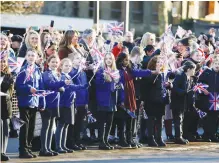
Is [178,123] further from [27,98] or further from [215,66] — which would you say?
[27,98]

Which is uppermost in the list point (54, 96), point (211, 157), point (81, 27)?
point (81, 27)

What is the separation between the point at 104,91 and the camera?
11.3 meters

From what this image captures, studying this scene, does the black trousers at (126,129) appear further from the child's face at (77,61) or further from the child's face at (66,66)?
the child's face at (66,66)

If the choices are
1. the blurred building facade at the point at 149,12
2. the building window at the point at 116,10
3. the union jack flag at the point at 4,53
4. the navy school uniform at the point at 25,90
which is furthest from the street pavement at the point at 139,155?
the building window at the point at 116,10

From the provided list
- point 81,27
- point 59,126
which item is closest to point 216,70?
point 59,126

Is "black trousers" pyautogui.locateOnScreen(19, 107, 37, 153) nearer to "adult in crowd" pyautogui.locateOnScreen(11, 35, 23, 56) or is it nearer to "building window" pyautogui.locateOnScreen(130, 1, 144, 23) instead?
"adult in crowd" pyautogui.locateOnScreen(11, 35, 23, 56)

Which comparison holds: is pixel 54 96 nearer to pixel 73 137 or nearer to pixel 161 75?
pixel 73 137

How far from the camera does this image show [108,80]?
36.9 feet

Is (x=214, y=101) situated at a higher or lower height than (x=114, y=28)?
lower

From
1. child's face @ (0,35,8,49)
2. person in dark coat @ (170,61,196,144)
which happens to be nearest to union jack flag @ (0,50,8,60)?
child's face @ (0,35,8,49)

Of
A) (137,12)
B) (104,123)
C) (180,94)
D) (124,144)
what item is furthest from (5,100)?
(137,12)

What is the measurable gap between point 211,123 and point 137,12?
31714 mm

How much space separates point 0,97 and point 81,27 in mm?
29481

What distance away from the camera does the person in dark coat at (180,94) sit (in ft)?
41.0
